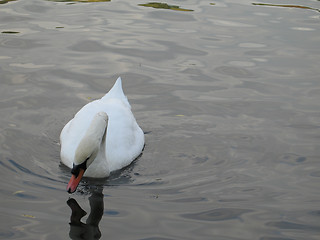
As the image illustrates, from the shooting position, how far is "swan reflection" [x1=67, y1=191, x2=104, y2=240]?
19.7 ft

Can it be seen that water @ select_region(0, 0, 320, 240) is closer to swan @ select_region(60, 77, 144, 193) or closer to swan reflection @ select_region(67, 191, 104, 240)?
swan reflection @ select_region(67, 191, 104, 240)

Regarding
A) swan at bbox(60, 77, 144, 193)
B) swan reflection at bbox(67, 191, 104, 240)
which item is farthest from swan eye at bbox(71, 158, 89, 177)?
swan reflection at bbox(67, 191, 104, 240)

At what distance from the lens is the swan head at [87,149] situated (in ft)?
21.6

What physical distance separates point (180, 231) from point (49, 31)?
26.4 feet

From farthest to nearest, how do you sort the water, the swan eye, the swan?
the swan → the swan eye → the water

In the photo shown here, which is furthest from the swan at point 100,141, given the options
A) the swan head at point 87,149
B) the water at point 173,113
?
the water at point 173,113

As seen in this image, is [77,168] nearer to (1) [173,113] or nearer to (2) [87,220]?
(2) [87,220]

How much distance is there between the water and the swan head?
258 millimetres

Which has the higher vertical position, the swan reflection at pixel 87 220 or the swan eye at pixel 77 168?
the swan eye at pixel 77 168

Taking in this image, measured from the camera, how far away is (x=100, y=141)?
7035 mm

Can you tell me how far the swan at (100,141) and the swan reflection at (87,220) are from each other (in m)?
0.22

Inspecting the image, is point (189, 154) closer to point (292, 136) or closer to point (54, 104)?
point (292, 136)

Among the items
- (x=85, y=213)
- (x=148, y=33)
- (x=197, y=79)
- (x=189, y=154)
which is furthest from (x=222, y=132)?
(x=148, y=33)

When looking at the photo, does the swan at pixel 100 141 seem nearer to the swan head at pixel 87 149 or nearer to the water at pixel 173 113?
the swan head at pixel 87 149
